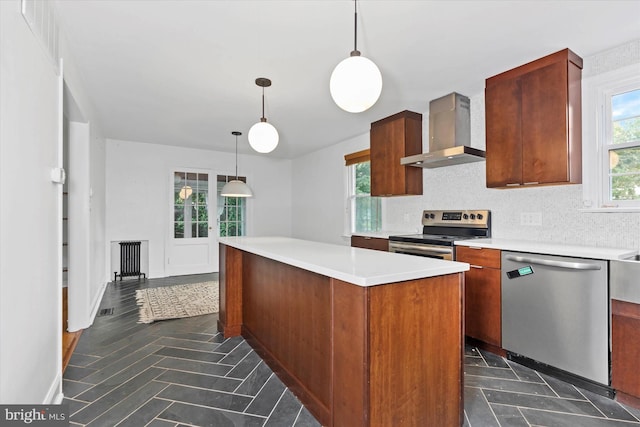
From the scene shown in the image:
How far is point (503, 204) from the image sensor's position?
3.15 meters

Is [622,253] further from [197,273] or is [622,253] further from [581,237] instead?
[197,273]

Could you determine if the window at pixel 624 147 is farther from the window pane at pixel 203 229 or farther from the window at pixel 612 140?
the window pane at pixel 203 229

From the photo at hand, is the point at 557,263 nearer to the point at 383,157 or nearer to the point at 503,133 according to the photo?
the point at 503,133

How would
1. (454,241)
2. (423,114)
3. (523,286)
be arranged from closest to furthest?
1. (523,286)
2. (454,241)
3. (423,114)

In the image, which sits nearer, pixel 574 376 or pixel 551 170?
pixel 574 376

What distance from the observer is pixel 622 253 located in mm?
2010

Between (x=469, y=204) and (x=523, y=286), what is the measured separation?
4.19 feet

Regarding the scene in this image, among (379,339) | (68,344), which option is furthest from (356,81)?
(68,344)

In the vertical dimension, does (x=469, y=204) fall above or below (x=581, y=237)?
above

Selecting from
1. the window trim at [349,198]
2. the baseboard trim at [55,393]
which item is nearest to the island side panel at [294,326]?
the baseboard trim at [55,393]

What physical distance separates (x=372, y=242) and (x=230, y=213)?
3697 millimetres

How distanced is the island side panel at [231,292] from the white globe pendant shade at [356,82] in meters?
1.85

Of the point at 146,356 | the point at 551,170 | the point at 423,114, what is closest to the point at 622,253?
the point at 551,170

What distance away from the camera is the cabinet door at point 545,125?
2438 millimetres
